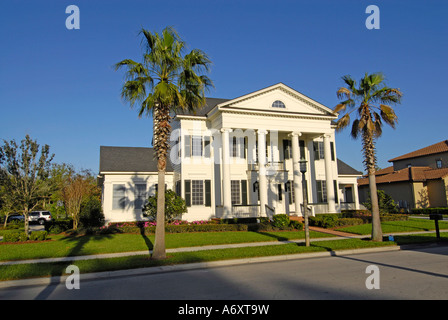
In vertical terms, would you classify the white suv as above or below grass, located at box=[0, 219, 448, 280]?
above

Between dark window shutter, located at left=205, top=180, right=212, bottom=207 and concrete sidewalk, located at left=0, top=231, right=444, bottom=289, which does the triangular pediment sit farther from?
concrete sidewalk, located at left=0, top=231, right=444, bottom=289

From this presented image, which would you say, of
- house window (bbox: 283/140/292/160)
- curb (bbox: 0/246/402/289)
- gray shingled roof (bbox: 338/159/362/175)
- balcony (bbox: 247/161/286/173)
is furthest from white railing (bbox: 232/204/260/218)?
gray shingled roof (bbox: 338/159/362/175)

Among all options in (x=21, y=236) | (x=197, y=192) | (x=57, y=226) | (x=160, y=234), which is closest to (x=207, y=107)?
(x=197, y=192)

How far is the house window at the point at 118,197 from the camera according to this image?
2422 centimetres

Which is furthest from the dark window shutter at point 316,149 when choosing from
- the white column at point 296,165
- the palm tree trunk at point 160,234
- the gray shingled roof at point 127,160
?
the palm tree trunk at point 160,234

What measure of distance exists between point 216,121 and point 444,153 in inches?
1429

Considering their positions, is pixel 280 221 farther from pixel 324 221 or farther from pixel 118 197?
pixel 118 197

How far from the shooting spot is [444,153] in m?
43.2

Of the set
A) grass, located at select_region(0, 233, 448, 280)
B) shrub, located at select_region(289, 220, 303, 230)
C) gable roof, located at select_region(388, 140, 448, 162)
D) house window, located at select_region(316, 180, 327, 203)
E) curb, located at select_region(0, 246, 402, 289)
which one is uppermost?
gable roof, located at select_region(388, 140, 448, 162)

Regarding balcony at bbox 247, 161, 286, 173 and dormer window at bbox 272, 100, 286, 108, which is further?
balcony at bbox 247, 161, 286, 173

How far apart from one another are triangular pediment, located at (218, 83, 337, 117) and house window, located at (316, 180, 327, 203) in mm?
6055

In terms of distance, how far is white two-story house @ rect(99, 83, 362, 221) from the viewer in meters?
23.8
